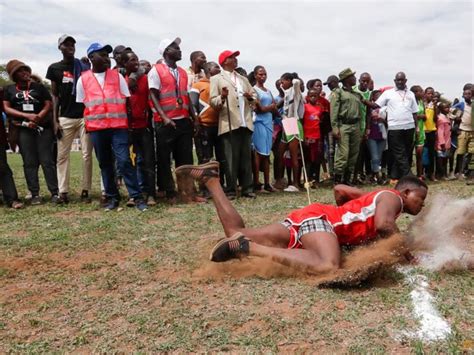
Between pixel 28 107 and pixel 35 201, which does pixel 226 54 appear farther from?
pixel 35 201

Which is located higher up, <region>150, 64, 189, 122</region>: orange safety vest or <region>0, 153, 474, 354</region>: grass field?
<region>150, 64, 189, 122</region>: orange safety vest

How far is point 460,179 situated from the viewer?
387 inches

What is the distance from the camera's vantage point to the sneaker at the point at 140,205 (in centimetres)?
602

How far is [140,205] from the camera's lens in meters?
6.10

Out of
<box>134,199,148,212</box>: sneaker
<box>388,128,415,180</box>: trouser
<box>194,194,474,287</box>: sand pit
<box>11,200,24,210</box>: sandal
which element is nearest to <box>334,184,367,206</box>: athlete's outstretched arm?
<box>194,194,474,287</box>: sand pit

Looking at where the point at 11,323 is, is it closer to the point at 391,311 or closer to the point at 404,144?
the point at 391,311

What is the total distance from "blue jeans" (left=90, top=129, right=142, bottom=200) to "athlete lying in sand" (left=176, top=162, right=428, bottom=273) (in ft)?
7.77

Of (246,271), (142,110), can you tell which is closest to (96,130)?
(142,110)

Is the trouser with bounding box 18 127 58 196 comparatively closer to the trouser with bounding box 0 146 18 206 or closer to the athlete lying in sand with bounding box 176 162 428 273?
the trouser with bounding box 0 146 18 206

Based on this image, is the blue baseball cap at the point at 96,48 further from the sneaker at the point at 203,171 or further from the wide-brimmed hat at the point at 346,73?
the wide-brimmed hat at the point at 346,73

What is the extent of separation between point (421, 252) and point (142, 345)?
2609 mm

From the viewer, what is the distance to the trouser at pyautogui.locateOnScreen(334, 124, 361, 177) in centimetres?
836

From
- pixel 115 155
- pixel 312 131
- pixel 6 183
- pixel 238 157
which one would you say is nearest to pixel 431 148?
pixel 312 131

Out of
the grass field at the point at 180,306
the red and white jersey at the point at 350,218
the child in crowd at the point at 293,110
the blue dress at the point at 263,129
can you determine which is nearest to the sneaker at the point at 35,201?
the grass field at the point at 180,306
